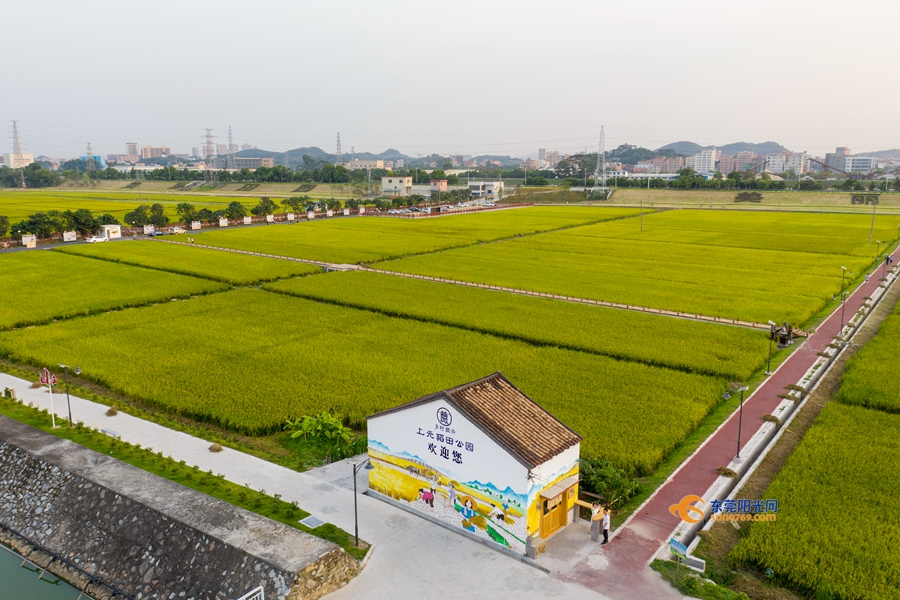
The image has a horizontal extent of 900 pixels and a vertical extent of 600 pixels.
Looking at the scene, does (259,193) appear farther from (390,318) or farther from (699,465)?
(699,465)

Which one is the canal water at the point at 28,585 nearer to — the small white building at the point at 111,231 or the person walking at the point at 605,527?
the person walking at the point at 605,527

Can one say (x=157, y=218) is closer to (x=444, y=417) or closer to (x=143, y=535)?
(x=143, y=535)

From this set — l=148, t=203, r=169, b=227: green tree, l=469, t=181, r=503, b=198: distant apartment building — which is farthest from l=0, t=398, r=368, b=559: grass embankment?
l=469, t=181, r=503, b=198: distant apartment building

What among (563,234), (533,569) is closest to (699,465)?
(533,569)

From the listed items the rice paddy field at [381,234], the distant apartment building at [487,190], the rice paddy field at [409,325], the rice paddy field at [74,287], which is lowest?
the rice paddy field at [409,325]

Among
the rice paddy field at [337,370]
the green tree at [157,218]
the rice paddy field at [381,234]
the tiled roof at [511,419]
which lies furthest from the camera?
the green tree at [157,218]

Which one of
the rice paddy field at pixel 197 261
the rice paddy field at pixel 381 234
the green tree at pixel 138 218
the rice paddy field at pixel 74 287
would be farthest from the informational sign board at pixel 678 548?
the green tree at pixel 138 218
